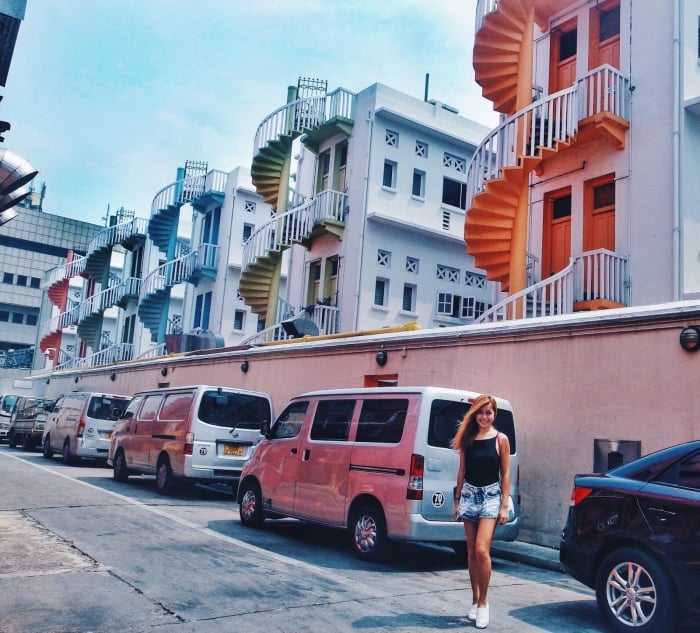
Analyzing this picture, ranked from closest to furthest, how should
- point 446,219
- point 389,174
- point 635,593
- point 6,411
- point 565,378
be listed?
1. point 635,593
2. point 565,378
3. point 389,174
4. point 446,219
5. point 6,411

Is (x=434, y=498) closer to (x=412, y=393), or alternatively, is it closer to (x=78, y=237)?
(x=412, y=393)

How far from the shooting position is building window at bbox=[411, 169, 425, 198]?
79.3ft

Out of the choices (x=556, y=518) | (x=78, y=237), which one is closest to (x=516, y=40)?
(x=556, y=518)

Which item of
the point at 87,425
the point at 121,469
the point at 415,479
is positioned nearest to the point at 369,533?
the point at 415,479

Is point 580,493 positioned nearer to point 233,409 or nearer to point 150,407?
point 233,409

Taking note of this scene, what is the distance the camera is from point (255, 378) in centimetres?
1872

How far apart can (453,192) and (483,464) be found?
20.0 metres

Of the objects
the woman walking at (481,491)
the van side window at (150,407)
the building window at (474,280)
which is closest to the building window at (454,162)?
the building window at (474,280)

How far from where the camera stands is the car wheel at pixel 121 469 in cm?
1639

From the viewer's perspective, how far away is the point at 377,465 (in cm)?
873

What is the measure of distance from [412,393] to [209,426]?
20.2 feet

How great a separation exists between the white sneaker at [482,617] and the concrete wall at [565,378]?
14.1 feet

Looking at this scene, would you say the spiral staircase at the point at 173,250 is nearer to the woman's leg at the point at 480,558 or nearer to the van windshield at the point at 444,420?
the van windshield at the point at 444,420

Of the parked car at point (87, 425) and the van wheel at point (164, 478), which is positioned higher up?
the parked car at point (87, 425)
